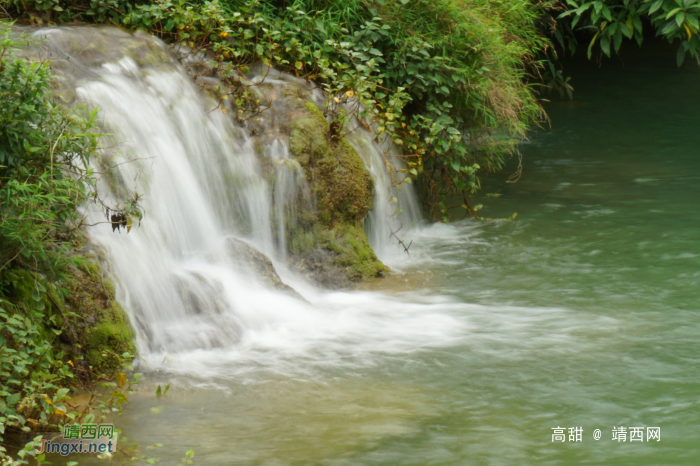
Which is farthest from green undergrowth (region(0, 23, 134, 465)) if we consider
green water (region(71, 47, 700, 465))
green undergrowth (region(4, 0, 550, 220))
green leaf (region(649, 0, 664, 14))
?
green leaf (region(649, 0, 664, 14))

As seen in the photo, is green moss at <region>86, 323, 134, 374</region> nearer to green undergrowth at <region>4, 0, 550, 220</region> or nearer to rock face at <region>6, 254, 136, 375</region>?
rock face at <region>6, 254, 136, 375</region>

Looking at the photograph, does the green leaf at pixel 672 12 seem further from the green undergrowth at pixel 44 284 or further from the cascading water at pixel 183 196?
the green undergrowth at pixel 44 284

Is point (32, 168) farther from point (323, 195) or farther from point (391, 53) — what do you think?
point (391, 53)

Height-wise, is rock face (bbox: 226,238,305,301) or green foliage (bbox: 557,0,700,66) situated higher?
green foliage (bbox: 557,0,700,66)

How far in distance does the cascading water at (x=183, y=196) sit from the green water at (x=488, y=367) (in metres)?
0.37

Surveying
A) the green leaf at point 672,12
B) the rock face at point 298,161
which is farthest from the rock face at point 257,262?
the green leaf at point 672,12

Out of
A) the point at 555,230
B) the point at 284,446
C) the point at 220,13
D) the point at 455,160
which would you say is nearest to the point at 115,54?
the point at 220,13

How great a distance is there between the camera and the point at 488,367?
14.7ft

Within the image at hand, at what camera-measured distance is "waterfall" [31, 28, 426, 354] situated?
484 centimetres

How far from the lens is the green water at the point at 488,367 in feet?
12.0

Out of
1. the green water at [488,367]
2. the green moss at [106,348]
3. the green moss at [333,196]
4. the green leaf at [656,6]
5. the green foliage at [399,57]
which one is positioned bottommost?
the green water at [488,367]

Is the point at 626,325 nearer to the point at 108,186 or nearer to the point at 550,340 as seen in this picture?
the point at 550,340

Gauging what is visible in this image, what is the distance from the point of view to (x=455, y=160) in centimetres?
735

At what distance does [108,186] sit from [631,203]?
5266 millimetres
